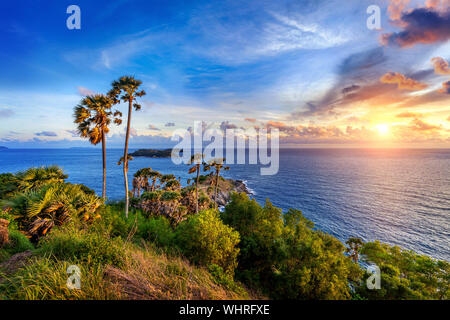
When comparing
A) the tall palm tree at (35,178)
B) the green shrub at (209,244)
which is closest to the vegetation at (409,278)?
the green shrub at (209,244)

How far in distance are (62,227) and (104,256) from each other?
153 inches

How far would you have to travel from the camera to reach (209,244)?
7977 millimetres

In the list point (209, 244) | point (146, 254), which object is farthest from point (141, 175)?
point (146, 254)

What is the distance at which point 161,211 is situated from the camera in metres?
22.3

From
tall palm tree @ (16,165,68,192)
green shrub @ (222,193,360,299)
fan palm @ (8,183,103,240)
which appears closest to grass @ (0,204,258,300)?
fan palm @ (8,183,103,240)

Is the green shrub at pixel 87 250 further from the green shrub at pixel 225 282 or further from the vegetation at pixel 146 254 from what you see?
the green shrub at pixel 225 282

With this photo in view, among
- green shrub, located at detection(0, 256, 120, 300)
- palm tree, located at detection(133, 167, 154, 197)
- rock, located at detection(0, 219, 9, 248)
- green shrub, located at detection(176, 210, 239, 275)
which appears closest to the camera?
green shrub, located at detection(0, 256, 120, 300)

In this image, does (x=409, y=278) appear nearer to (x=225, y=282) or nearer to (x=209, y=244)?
(x=209, y=244)

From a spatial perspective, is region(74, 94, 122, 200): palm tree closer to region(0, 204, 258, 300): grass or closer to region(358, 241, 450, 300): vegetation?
region(0, 204, 258, 300): grass

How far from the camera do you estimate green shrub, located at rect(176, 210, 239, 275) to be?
7.91 meters

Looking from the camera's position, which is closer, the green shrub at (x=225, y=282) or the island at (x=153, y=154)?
the green shrub at (x=225, y=282)

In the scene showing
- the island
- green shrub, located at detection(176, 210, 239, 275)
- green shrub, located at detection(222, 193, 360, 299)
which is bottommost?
green shrub, located at detection(222, 193, 360, 299)

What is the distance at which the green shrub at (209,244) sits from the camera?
7.91m

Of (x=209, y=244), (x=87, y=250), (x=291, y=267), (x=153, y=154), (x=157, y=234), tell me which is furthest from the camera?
(x=153, y=154)
